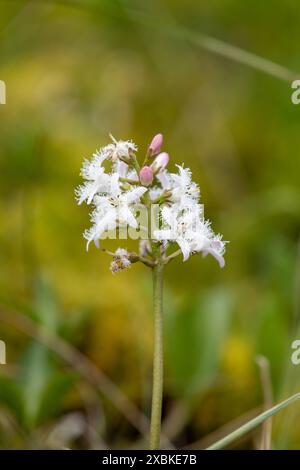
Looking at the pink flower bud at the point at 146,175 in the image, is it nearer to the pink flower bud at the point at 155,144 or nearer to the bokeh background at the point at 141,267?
the pink flower bud at the point at 155,144

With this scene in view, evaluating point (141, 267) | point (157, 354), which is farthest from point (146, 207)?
point (141, 267)

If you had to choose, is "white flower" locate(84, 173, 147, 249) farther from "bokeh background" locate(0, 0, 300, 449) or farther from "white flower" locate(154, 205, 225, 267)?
"bokeh background" locate(0, 0, 300, 449)

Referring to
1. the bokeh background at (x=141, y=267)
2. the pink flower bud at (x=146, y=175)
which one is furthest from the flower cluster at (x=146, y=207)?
the bokeh background at (x=141, y=267)

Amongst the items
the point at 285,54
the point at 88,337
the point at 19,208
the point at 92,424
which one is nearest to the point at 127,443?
the point at 92,424

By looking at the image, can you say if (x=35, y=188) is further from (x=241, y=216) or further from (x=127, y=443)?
(x=127, y=443)

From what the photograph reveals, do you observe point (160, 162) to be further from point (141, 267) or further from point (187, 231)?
point (141, 267)

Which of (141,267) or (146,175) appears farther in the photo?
(141,267)
